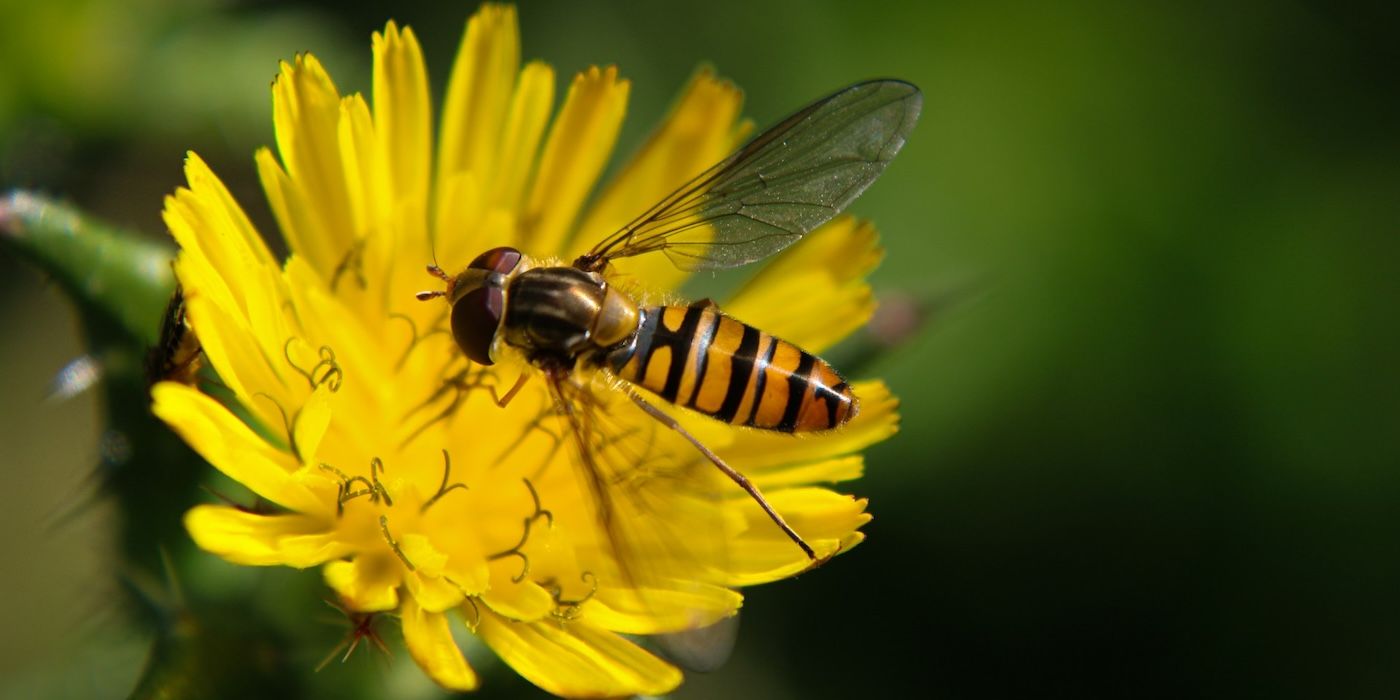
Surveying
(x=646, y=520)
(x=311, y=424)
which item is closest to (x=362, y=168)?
(x=311, y=424)

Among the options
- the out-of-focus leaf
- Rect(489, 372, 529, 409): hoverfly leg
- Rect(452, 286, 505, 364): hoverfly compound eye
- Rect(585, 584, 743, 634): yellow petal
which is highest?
the out-of-focus leaf

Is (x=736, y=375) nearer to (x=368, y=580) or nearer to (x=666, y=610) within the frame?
(x=666, y=610)

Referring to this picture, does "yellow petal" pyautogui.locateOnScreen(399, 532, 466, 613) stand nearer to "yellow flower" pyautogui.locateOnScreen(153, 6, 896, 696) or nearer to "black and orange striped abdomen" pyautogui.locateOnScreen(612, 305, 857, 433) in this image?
"yellow flower" pyautogui.locateOnScreen(153, 6, 896, 696)

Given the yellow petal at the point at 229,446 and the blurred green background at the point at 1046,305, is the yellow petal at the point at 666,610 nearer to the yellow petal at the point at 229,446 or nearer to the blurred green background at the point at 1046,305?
the yellow petal at the point at 229,446

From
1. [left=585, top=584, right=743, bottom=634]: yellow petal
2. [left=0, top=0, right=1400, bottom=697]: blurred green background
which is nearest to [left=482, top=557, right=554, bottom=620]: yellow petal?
[left=585, top=584, right=743, bottom=634]: yellow petal

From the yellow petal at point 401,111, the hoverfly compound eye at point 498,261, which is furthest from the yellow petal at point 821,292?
the yellow petal at point 401,111

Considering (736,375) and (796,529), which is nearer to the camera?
(736,375)
